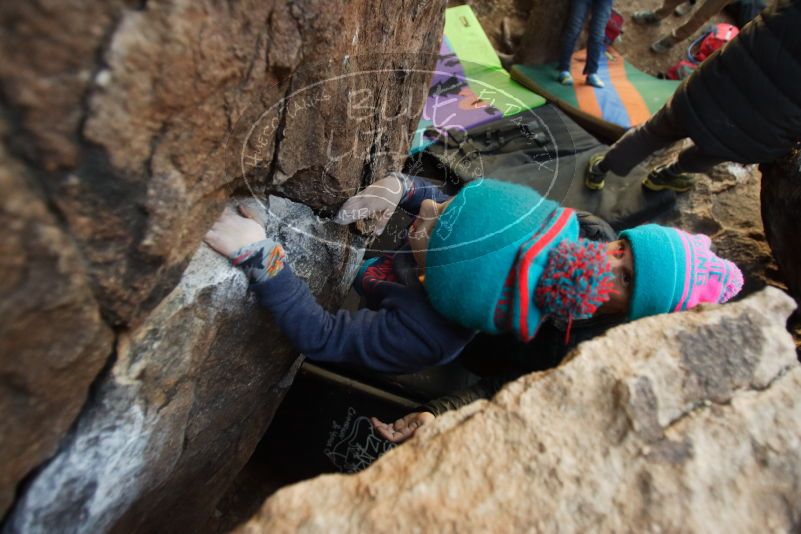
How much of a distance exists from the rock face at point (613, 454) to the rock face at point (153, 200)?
0.35 m

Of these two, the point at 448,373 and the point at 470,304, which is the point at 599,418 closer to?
the point at 470,304

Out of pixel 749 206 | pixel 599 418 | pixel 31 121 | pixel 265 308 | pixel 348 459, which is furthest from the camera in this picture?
pixel 749 206

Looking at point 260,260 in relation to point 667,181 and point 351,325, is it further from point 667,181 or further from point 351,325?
point 667,181

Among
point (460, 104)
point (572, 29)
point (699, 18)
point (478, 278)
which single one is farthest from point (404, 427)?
point (699, 18)

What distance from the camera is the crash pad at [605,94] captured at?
3.02 meters

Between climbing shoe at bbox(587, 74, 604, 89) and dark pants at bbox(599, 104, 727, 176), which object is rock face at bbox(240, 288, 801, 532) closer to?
dark pants at bbox(599, 104, 727, 176)

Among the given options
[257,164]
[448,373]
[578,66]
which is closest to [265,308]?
[257,164]

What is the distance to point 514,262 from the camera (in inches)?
36.5

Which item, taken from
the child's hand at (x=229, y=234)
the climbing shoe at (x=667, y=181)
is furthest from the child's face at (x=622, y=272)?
the climbing shoe at (x=667, y=181)

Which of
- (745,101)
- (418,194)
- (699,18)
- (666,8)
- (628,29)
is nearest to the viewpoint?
(418,194)

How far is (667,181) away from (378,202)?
5.77 feet

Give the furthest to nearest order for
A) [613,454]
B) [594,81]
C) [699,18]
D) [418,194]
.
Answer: [699,18] < [594,81] < [418,194] < [613,454]

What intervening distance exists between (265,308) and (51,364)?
0.47 m

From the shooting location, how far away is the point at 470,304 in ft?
3.15
